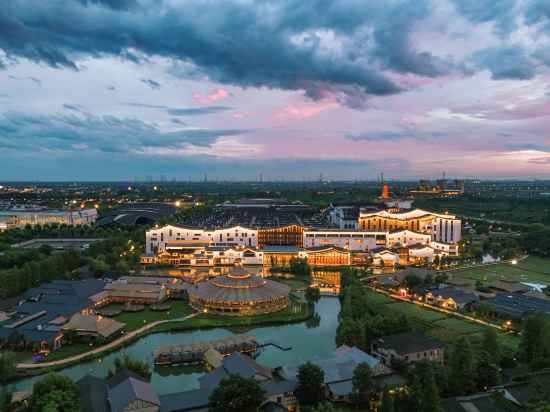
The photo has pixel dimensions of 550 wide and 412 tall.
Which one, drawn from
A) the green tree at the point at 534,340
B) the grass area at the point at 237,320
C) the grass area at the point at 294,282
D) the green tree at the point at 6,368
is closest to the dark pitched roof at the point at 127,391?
the green tree at the point at 6,368

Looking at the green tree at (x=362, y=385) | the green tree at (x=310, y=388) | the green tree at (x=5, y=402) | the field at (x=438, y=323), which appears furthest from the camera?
the field at (x=438, y=323)

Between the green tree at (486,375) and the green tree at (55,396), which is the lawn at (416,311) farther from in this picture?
the green tree at (55,396)

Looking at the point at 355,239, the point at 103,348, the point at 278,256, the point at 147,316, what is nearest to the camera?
the point at 103,348

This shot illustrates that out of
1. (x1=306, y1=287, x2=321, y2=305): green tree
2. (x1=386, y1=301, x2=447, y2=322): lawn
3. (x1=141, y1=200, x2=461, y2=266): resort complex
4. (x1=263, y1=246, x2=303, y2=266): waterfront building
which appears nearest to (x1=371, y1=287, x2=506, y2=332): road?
(x1=386, y1=301, x2=447, y2=322): lawn

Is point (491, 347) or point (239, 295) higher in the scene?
point (491, 347)

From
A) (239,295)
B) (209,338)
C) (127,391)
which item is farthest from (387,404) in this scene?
(239,295)

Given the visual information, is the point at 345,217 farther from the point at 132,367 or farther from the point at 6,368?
the point at 6,368

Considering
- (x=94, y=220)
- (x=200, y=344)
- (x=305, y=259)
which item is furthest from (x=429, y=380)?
(x=94, y=220)
